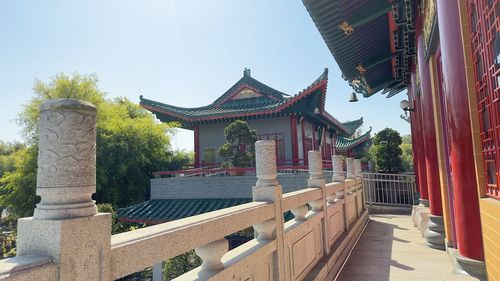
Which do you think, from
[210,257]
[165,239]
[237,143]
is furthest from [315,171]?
[237,143]

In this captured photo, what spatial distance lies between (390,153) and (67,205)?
13.6 m

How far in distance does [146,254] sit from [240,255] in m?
0.97

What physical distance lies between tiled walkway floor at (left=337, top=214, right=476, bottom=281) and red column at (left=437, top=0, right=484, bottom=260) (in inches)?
15.4

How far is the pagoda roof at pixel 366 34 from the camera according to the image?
4867 millimetres

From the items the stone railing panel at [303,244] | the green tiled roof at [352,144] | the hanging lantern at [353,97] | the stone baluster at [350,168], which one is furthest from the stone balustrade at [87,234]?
the green tiled roof at [352,144]

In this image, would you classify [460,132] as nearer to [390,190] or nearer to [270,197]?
[270,197]

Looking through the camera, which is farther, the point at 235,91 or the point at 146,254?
the point at 235,91

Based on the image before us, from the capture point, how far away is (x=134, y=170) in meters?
14.5

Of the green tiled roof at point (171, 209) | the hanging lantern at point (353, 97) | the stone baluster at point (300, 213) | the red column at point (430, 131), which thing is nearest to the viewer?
the stone baluster at point (300, 213)

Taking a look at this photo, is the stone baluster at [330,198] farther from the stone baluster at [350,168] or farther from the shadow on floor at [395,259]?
the stone baluster at [350,168]

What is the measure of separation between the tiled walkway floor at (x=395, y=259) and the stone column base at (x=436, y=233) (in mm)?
121

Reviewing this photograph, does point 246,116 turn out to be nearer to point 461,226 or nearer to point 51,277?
point 461,226

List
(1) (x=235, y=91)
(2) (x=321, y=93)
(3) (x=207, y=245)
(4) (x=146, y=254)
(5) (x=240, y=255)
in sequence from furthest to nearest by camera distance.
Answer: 1. (1) (x=235, y=91)
2. (2) (x=321, y=93)
3. (5) (x=240, y=255)
4. (3) (x=207, y=245)
5. (4) (x=146, y=254)

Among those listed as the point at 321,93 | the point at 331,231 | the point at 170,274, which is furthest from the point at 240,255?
the point at 321,93
